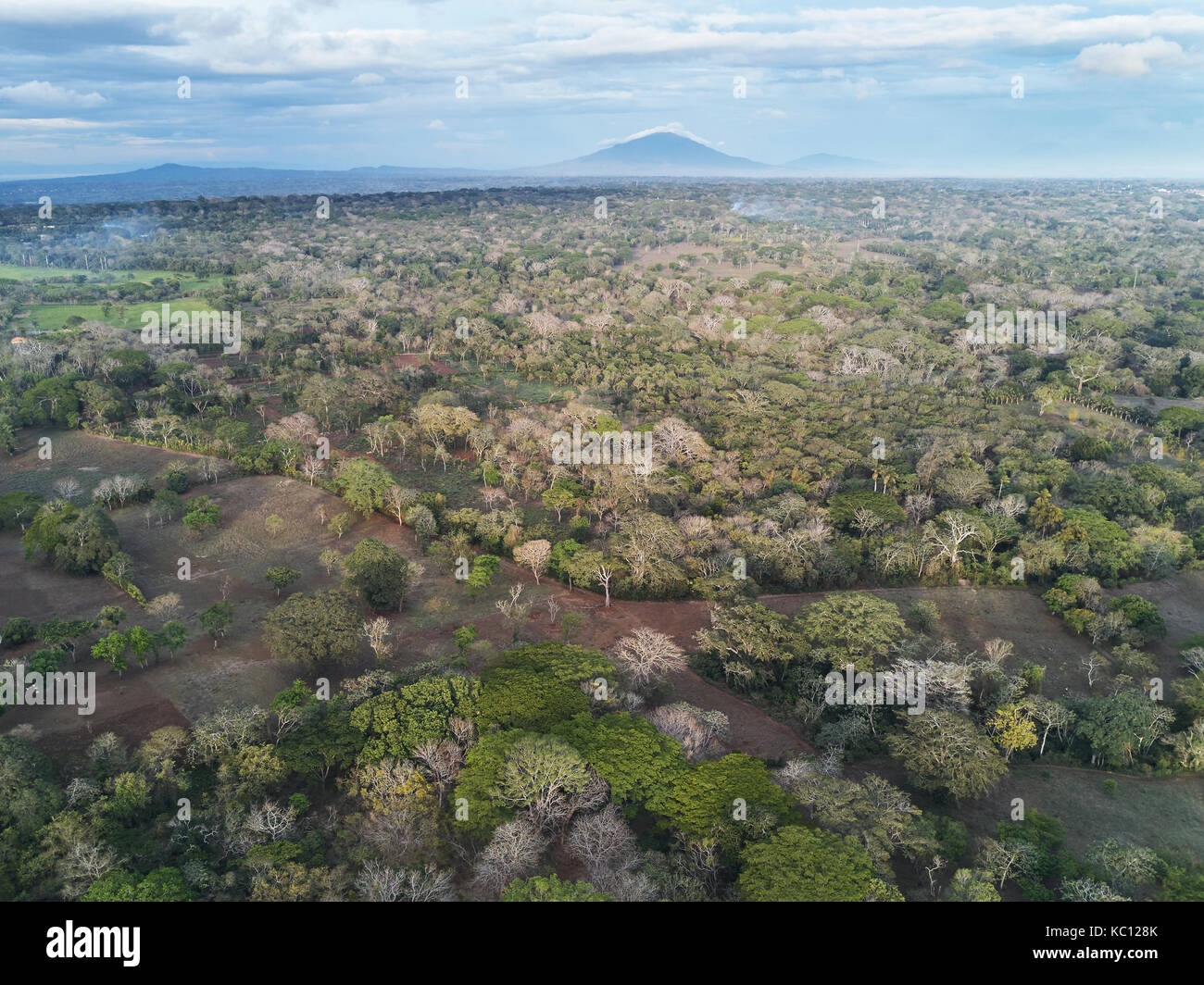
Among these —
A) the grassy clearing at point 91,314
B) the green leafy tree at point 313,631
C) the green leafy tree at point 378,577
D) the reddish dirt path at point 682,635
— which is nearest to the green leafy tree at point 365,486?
the green leafy tree at point 378,577

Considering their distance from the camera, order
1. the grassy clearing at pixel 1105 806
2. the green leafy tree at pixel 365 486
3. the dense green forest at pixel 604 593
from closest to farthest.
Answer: the dense green forest at pixel 604 593 → the grassy clearing at pixel 1105 806 → the green leafy tree at pixel 365 486

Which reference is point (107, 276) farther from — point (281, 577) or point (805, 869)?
point (805, 869)

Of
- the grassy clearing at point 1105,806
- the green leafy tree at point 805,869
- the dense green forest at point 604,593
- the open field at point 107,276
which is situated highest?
the open field at point 107,276

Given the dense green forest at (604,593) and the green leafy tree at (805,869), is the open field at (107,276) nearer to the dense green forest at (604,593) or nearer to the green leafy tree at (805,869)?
the dense green forest at (604,593)

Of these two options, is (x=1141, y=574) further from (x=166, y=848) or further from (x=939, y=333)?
(x=939, y=333)

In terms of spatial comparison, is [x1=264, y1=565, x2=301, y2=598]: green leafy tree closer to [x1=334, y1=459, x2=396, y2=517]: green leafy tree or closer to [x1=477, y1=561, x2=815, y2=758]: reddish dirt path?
[x1=334, y1=459, x2=396, y2=517]: green leafy tree

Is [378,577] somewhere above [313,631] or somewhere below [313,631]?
above

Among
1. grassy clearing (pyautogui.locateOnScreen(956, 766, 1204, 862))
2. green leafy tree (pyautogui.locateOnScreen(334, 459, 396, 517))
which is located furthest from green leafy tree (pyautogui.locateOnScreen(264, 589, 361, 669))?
grassy clearing (pyautogui.locateOnScreen(956, 766, 1204, 862))

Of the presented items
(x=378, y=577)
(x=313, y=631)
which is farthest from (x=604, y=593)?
(x=313, y=631)

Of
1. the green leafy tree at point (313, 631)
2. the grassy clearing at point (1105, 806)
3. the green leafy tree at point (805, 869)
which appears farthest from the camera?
the green leafy tree at point (313, 631)

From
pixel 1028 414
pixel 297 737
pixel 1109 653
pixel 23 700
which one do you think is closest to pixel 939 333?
pixel 1028 414

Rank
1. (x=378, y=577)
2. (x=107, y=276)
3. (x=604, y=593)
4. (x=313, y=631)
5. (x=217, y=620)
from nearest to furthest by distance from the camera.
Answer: (x=313, y=631) < (x=217, y=620) < (x=378, y=577) < (x=604, y=593) < (x=107, y=276)
